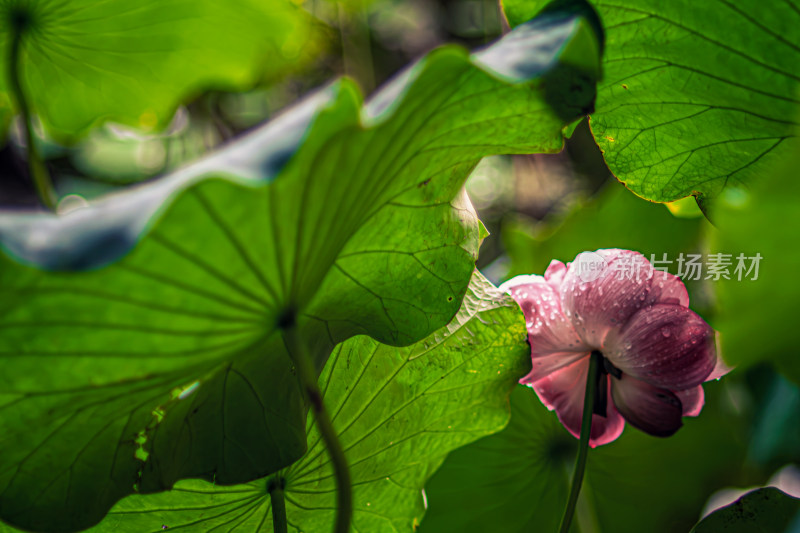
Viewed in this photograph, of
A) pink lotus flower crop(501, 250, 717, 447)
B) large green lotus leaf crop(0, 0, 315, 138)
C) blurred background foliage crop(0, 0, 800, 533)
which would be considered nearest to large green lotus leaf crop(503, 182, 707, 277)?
blurred background foliage crop(0, 0, 800, 533)

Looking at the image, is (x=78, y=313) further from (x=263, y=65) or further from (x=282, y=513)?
(x=263, y=65)

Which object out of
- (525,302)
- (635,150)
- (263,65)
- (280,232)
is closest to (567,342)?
(525,302)

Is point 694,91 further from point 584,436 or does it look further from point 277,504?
point 277,504

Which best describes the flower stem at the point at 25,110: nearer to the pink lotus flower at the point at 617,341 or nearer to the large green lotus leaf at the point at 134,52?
the large green lotus leaf at the point at 134,52

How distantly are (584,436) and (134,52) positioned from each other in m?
0.62

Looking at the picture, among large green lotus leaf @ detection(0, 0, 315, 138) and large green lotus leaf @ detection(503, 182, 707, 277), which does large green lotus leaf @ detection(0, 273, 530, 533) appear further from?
large green lotus leaf @ detection(0, 0, 315, 138)

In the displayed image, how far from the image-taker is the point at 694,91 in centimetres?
42

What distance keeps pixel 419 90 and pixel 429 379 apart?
219 mm

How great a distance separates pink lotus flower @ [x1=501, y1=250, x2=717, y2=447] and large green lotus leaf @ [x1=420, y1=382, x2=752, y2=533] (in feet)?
Answer: 0.43

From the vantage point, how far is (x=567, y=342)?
0.45 metres

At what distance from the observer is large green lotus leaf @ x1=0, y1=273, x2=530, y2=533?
17.0 inches

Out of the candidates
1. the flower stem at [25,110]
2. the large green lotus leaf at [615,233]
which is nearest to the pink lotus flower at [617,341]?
the large green lotus leaf at [615,233]

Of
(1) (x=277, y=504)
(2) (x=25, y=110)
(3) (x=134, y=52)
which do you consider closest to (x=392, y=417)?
(1) (x=277, y=504)

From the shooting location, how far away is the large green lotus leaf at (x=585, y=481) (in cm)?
59
